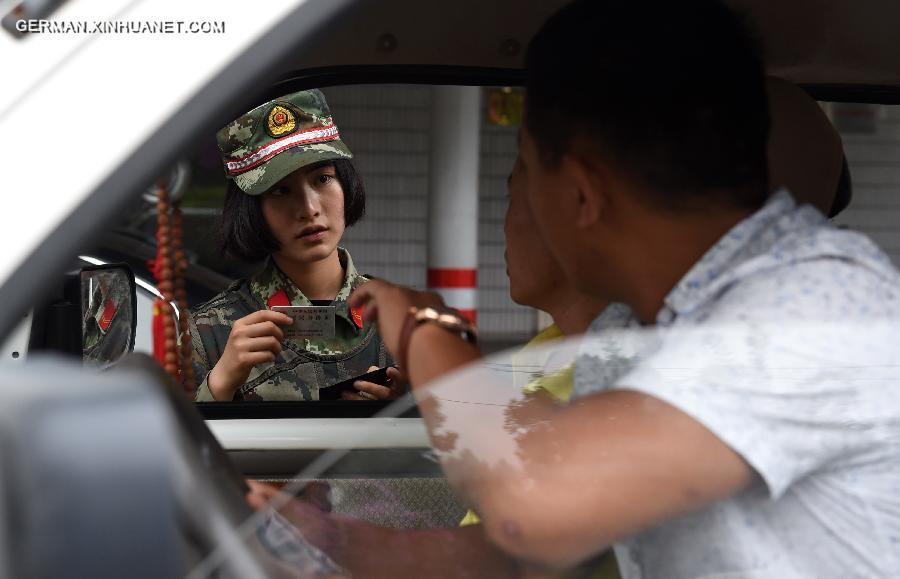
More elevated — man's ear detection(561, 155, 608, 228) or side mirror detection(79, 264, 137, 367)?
man's ear detection(561, 155, 608, 228)

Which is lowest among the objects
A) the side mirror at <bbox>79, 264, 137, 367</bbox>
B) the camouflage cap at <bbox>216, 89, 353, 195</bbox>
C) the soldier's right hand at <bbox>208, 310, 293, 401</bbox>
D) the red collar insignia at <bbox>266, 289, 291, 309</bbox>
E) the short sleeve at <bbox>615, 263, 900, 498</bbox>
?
the soldier's right hand at <bbox>208, 310, 293, 401</bbox>

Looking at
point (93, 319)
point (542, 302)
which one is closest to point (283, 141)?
point (93, 319)

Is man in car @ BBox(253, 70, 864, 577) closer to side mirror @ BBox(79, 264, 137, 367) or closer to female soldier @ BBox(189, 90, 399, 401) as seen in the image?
side mirror @ BBox(79, 264, 137, 367)

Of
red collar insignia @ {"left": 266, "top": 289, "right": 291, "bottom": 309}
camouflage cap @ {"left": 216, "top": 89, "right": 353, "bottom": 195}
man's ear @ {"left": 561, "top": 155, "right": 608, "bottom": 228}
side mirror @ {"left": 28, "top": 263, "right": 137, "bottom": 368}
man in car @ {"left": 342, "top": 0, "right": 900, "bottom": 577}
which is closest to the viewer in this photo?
man in car @ {"left": 342, "top": 0, "right": 900, "bottom": 577}

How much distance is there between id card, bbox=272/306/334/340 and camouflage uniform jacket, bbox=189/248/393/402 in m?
0.02

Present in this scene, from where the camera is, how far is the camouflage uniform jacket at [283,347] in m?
2.31

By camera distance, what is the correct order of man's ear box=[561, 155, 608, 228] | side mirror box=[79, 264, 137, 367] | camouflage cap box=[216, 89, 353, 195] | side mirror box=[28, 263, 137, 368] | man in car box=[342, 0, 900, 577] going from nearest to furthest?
man in car box=[342, 0, 900, 577], man's ear box=[561, 155, 608, 228], side mirror box=[28, 263, 137, 368], side mirror box=[79, 264, 137, 367], camouflage cap box=[216, 89, 353, 195]

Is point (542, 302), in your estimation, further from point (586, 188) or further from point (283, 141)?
point (283, 141)

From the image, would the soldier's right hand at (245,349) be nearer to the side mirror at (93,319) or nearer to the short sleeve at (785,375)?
the side mirror at (93,319)

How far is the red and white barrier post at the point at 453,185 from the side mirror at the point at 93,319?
55 cm

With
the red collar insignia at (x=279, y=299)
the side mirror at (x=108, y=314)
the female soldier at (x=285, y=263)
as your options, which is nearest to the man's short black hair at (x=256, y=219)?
the female soldier at (x=285, y=263)

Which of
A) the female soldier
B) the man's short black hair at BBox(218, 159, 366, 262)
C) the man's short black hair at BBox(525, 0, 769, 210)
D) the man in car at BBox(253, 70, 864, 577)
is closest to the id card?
the female soldier

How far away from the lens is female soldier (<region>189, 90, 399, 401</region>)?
232 centimetres

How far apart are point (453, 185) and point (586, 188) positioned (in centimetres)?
154
